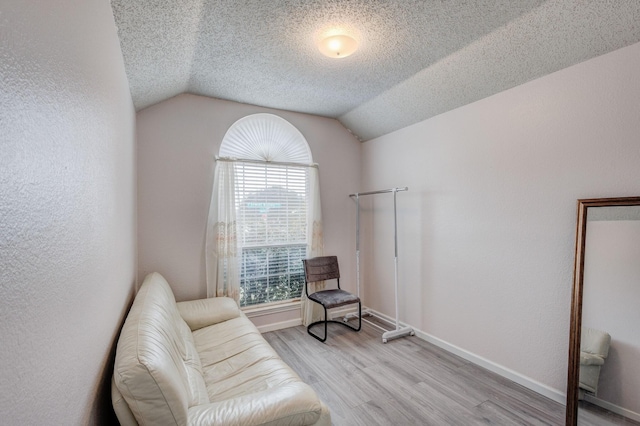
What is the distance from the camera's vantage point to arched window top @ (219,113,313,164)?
3.38 meters

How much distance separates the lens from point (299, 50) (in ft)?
7.42

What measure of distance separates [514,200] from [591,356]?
116 cm

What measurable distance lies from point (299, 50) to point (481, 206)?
2028 mm

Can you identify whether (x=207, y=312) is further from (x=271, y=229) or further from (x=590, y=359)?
(x=590, y=359)

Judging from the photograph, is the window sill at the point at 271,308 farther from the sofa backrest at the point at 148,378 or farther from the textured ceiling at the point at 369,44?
the textured ceiling at the point at 369,44

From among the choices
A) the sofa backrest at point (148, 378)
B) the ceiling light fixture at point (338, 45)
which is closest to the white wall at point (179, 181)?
the ceiling light fixture at point (338, 45)

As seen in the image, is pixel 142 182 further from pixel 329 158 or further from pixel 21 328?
pixel 21 328

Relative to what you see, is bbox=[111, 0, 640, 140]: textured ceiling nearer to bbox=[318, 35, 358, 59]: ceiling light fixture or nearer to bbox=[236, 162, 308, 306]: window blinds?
bbox=[318, 35, 358, 59]: ceiling light fixture

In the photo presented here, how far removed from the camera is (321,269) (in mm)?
3600

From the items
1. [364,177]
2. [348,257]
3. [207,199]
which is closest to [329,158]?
[364,177]

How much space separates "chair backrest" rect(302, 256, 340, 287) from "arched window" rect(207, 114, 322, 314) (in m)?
0.18

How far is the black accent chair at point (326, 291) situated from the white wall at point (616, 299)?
196 cm

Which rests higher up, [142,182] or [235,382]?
[142,182]

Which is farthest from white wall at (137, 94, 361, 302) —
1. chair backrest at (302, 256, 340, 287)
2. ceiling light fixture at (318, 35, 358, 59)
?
ceiling light fixture at (318, 35, 358, 59)
